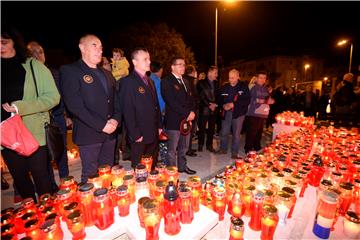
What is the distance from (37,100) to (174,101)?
186 centimetres

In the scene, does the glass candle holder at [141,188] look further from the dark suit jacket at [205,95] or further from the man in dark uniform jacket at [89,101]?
the dark suit jacket at [205,95]

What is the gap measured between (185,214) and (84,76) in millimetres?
1759

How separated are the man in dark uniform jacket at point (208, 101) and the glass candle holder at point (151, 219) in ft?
12.4

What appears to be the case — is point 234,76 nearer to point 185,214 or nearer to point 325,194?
point 325,194

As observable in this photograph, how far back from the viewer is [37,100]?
2057 mm

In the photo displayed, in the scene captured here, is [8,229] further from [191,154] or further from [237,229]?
[191,154]

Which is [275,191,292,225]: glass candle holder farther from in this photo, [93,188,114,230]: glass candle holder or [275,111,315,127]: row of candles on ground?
[275,111,315,127]: row of candles on ground

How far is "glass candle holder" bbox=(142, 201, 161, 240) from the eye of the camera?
119cm

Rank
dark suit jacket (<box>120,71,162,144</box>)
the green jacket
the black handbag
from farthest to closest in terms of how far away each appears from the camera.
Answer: dark suit jacket (<box>120,71,162,144</box>) → the black handbag → the green jacket

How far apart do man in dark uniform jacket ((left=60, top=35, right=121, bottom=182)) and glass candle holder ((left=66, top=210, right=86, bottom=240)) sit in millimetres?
1084

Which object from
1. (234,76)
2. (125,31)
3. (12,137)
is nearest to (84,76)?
(12,137)

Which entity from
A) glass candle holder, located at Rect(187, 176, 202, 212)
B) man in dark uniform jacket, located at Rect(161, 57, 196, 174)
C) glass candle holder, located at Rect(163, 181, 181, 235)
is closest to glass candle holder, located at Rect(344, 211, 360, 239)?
glass candle holder, located at Rect(187, 176, 202, 212)

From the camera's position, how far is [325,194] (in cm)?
142

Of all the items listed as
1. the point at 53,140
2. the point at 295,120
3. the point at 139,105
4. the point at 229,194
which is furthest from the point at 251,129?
the point at 53,140
